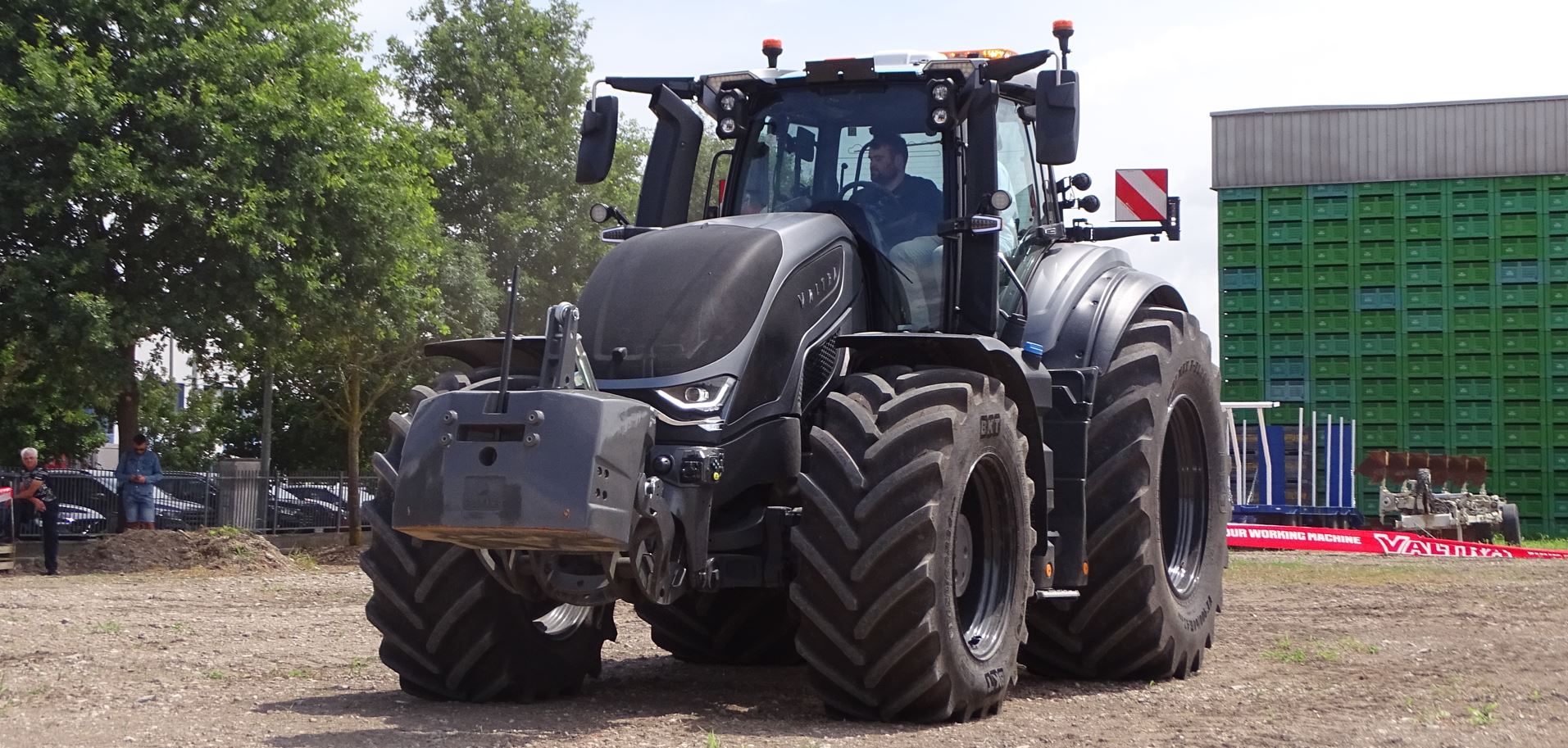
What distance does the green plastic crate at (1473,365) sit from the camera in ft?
83.1

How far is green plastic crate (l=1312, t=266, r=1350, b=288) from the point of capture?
84.0ft

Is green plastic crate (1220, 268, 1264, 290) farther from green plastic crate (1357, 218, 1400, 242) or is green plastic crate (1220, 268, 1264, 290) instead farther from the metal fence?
the metal fence

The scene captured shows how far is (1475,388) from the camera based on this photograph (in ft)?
83.2

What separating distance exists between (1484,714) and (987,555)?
209 cm

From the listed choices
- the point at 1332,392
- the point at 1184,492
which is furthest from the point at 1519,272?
the point at 1184,492

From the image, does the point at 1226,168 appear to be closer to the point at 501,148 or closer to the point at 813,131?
the point at 501,148

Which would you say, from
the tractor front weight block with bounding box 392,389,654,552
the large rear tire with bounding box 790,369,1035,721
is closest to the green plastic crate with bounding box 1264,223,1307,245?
the large rear tire with bounding box 790,369,1035,721

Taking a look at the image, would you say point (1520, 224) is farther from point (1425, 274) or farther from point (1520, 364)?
point (1520, 364)

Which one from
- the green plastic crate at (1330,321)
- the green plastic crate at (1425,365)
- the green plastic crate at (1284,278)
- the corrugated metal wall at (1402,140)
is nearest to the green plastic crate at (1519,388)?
the green plastic crate at (1425,365)

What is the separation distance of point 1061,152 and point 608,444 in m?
2.60

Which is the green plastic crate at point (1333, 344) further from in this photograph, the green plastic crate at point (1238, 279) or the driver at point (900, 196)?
the driver at point (900, 196)

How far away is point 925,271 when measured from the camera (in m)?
8.12

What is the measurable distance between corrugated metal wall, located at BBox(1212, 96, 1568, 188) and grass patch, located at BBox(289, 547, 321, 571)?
14182mm

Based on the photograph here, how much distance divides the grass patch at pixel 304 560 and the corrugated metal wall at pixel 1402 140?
14.2 metres
